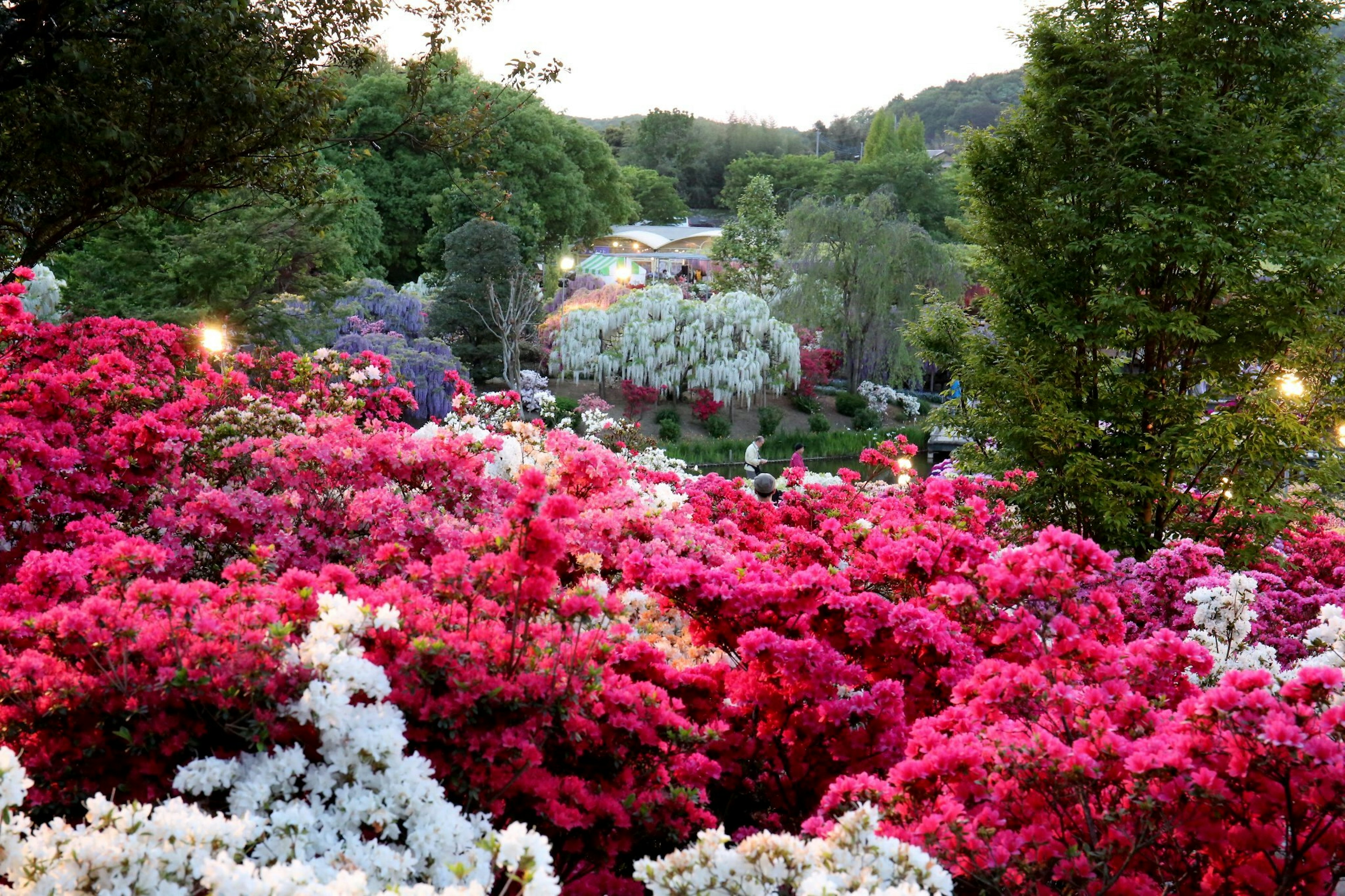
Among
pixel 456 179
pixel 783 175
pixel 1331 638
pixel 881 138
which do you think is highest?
pixel 881 138

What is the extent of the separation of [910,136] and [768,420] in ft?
182

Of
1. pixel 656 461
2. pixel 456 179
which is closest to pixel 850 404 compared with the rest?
pixel 456 179

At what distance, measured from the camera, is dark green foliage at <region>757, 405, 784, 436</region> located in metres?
22.2

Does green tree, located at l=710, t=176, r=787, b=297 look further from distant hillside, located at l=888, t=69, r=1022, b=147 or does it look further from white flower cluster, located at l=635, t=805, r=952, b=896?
distant hillside, located at l=888, t=69, r=1022, b=147

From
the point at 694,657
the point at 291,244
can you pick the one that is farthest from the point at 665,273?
the point at 694,657

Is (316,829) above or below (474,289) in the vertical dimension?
below

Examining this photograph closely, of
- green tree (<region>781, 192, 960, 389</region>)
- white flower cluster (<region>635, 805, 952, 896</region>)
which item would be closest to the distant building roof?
green tree (<region>781, 192, 960, 389</region>)

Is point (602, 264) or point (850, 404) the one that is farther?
point (602, 264)

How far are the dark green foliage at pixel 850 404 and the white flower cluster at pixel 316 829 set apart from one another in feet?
74.5

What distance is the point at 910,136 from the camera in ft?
231

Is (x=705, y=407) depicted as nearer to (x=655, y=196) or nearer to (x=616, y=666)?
(x=616, y=666)

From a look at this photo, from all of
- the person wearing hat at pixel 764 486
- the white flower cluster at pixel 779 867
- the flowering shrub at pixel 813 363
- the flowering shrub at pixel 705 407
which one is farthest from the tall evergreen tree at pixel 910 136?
the white flower cluster at pixel 779 867

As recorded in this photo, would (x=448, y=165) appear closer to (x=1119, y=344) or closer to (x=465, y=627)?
(x=1119, y=344)

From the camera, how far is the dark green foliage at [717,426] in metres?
21.8
